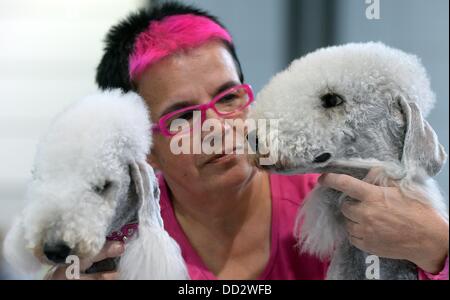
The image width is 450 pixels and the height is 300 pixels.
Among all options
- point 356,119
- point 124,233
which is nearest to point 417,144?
point 356,119

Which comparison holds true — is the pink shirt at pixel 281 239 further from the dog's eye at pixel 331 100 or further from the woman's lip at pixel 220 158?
the dog's eye at pixel 331 100

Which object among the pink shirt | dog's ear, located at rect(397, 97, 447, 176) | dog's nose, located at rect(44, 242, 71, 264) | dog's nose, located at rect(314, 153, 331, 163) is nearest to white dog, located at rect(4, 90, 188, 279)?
dog's nose, located at rect(44, 242, 71, 264)

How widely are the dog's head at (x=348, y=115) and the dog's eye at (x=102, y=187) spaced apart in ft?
0.67

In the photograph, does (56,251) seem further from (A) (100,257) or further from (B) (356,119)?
(B) (356,119)

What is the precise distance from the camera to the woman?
737 millimetres

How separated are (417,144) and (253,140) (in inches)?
8.9

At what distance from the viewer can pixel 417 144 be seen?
2.32 feet

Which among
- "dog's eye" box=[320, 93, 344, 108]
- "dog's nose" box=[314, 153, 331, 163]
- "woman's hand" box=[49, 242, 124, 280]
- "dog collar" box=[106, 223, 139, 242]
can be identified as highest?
"dog's eye" box=[320, 93, 344, 108]

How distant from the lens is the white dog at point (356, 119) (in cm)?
70

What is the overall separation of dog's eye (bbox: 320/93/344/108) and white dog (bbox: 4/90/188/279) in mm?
252

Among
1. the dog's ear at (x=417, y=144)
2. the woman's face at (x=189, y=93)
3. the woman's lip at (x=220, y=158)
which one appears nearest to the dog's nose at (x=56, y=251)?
the woman's face at (x=189, y=93)

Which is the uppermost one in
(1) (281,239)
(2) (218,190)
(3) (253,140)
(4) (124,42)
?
(4) (124,42)

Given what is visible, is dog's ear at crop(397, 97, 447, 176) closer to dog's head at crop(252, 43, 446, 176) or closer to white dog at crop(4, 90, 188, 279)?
dog's head at crop(252, 43, 446, 176)
